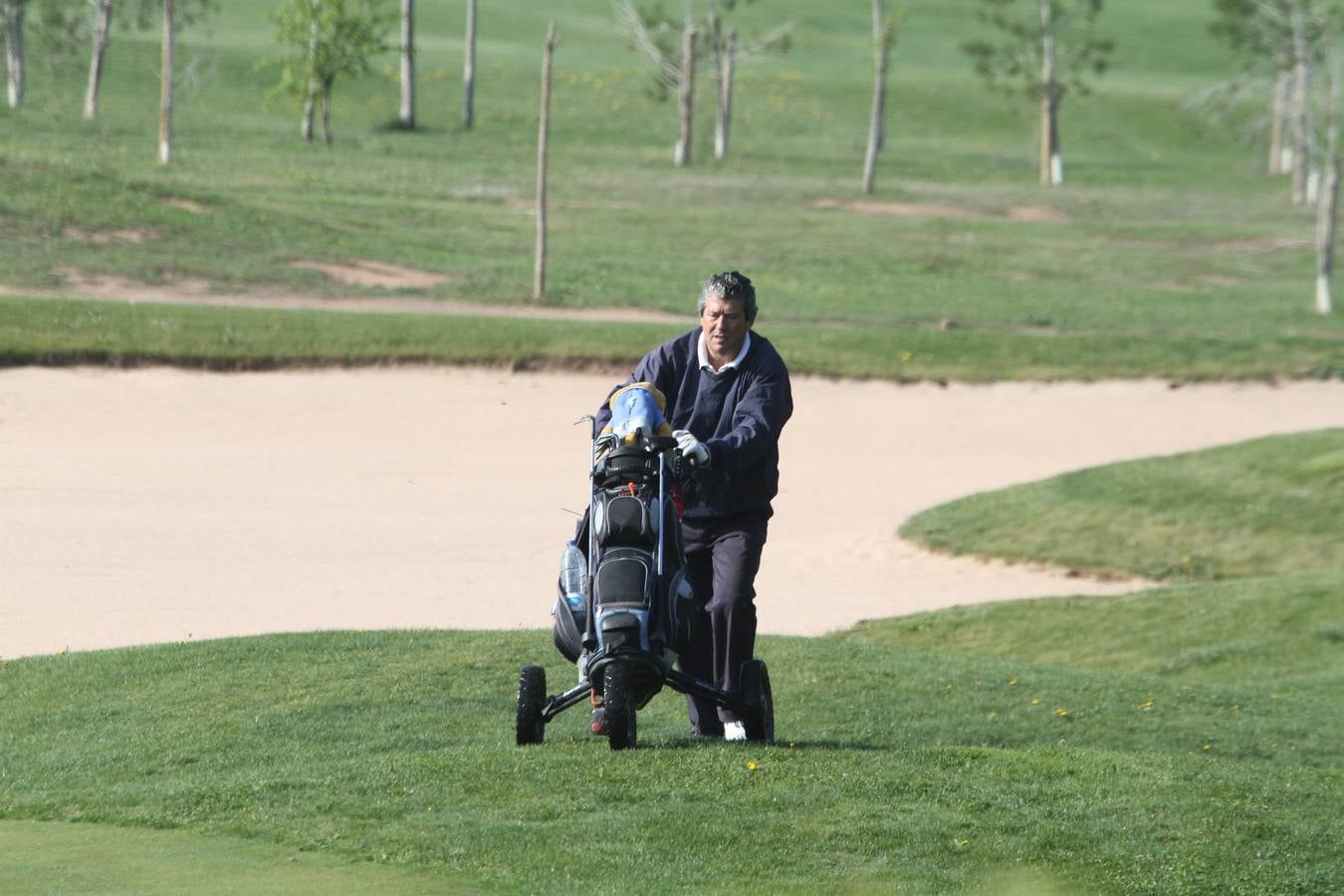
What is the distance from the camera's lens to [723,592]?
783cm

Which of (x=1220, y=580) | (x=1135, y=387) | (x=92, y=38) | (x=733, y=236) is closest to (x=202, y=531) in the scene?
(x=1220, y=580)

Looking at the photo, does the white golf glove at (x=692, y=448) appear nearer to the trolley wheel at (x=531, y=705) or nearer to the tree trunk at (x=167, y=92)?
the trolley wheel at (x=531, y=705)

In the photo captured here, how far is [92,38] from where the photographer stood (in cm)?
6812

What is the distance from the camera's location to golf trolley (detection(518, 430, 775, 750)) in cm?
713

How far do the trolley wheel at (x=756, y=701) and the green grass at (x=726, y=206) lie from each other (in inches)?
730

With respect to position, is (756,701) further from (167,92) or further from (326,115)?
(326,115)

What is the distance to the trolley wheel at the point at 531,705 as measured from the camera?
787 centimetres

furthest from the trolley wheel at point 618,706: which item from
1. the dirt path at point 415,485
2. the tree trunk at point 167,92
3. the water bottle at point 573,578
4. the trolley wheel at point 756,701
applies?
the tree trunk at point 167,92

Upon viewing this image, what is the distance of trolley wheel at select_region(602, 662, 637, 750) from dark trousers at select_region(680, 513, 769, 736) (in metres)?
0.57

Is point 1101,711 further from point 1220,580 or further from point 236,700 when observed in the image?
point 1220,580

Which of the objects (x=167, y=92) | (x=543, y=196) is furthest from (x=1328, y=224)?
(x=167, y=92)

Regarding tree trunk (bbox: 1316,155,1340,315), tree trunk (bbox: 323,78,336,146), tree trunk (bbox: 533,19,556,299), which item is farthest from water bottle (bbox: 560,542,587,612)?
tree trunk (bbox: 323,78,336,146)

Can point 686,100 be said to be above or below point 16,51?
below

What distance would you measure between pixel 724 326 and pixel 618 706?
1566 mm
